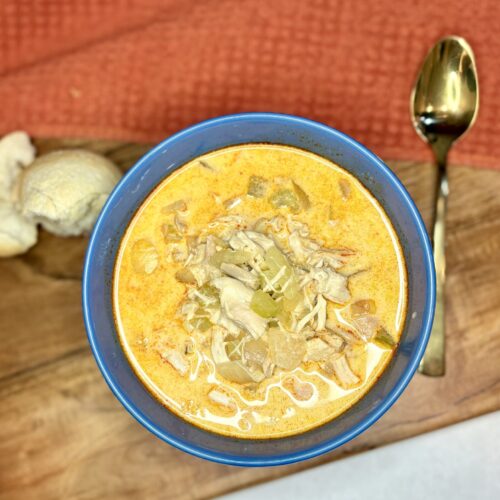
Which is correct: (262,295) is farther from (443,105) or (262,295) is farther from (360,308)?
(443,105)

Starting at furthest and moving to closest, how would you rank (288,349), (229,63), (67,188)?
1. (229,63)
2. (67,188)
3. (288,349)

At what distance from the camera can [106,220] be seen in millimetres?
1277

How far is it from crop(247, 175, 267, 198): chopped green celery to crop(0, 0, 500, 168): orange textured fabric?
282 mm

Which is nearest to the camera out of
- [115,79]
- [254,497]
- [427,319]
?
[427,319]

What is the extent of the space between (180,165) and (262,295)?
1.00 ft

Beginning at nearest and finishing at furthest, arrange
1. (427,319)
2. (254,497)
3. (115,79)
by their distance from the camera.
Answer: (427,319) < (254,497) < (115,79)

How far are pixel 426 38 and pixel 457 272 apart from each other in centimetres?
52

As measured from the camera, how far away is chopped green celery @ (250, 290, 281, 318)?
1256 millimetres

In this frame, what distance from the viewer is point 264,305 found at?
1.26 m

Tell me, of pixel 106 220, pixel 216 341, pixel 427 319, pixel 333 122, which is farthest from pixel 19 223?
pixel 427 319

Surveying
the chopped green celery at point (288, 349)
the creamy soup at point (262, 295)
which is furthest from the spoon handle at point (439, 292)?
the chopped green celery at point (288, 349)

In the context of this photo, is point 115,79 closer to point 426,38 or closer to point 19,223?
point 19,223

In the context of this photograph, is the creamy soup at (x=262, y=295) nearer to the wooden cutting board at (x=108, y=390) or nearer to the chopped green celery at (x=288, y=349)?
the chopped green celery at (x=288, y=349)

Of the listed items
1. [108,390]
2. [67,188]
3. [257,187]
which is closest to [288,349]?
[257,187]
